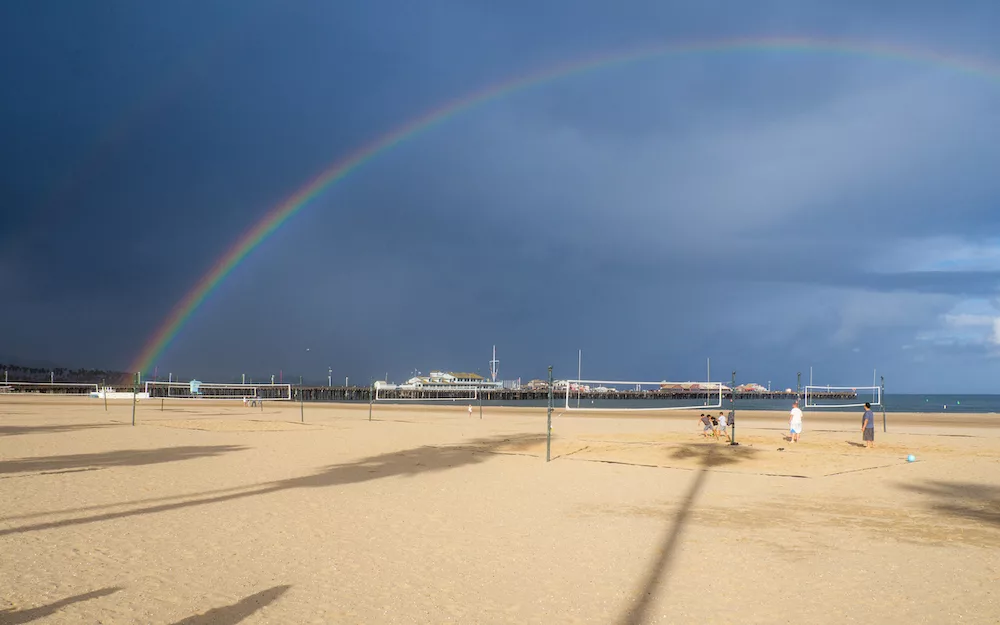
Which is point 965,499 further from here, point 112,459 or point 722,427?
point 112,459

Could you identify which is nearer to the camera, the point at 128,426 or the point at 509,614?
the point at 509,614

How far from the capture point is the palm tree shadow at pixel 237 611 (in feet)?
17.7

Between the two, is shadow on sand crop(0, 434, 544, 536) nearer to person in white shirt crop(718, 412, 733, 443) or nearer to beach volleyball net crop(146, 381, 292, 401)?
person in white shirt crop(718, 412, 733, 443)

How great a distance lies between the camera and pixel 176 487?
1263 centimetres

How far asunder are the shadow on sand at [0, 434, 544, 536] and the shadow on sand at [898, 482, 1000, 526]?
10.1m

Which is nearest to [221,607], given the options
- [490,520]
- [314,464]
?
[490,520]

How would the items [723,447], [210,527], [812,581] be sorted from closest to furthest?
[812,581] < [210,527] < [723,447]

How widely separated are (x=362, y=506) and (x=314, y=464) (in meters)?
6.26

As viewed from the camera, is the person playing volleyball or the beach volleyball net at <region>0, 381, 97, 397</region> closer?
the person playing volleyball

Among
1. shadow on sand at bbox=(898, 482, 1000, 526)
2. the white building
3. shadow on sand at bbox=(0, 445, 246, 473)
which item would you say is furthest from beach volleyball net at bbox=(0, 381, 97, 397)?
shadow on sand at bbox=(898, 482, 1000, 526)

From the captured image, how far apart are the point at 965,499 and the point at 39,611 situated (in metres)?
14.1

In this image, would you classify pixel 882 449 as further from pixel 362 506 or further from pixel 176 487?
pixel 176 487

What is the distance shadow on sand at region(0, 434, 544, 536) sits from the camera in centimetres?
991

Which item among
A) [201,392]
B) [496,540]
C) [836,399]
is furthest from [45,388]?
[836,399]
